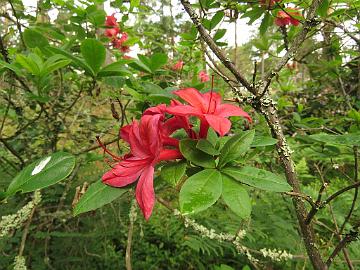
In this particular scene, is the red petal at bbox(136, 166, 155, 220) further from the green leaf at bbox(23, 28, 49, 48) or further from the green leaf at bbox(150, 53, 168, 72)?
the green leaf at bbox(23, 28, 49, 48)

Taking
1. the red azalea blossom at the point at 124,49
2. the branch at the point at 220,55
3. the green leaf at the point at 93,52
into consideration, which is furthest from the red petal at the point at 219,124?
the red azalea blossom at the point at 124,49

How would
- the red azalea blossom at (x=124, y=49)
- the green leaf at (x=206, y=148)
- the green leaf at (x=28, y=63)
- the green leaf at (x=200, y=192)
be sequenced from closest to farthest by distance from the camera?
the green leaf at (x=200, y=192), the green leaf at (x=206, y=148), the green leaf at (x=28, y=63), the red azalea blossom at (x=124, y=49)

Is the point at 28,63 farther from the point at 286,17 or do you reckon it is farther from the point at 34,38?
the point at 286,17

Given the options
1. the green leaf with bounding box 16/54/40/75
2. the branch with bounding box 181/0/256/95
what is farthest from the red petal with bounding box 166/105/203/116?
→ the green leaf with bounding box 16/54/40/75

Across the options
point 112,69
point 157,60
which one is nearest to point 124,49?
point 157,60

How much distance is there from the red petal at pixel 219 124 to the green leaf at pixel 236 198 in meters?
0.09

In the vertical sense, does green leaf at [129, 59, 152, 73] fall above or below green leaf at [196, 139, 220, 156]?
above

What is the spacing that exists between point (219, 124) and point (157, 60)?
66 centimetres

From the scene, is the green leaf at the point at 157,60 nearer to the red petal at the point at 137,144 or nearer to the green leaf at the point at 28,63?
the green leaf at the point at 28,63

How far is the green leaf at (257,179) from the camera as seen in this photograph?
0.59 m

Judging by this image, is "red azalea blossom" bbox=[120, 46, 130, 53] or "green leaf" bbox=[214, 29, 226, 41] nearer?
"green leaf" bbox=[214, 29, 226, 41]

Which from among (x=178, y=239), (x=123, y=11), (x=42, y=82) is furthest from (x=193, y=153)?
(x=178, y=239)

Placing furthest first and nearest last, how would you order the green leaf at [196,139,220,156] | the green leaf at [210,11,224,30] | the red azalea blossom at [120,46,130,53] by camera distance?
1. the red azalea blossom at [120,46,130,53]
2. the green leaf at [210,11,224,30]
3. the green leaf at [196,139,220,156]

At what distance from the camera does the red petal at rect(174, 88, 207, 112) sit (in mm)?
694
